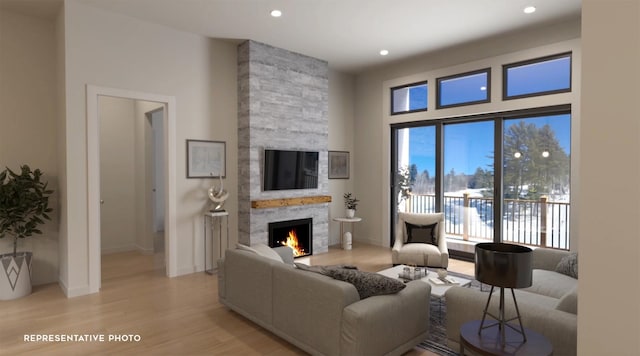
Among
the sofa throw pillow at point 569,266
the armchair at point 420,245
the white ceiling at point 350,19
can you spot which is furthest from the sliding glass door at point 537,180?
the sofa throw pillow at point 569,266

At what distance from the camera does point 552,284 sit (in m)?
3.18

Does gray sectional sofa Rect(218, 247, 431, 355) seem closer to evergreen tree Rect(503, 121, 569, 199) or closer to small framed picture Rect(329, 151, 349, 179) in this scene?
evergreen tree Rect(503, 121, 569, 199)

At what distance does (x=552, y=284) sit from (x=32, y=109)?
6050mm

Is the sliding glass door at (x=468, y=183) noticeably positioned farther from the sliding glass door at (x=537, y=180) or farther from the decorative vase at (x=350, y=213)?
the decorative vase at (x=350, y=213)

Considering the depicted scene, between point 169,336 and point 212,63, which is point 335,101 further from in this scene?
point 169,336

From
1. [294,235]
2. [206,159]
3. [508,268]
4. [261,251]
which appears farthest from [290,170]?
[508,268]

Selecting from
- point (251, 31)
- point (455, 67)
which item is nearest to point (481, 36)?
point (455, 67)

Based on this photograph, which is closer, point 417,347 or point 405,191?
point 417,347

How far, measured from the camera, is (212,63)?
5344 millimetres

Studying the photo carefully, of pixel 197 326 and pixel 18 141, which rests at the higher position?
pixel 18 141

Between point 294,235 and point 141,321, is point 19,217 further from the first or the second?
point 294,235

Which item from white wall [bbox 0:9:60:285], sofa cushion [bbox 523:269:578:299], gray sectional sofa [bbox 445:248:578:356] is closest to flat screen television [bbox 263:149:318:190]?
white wall [bbox 0:9:60:285]

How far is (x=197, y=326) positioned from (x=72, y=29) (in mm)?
3587

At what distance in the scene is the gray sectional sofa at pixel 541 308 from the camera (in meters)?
2.19
